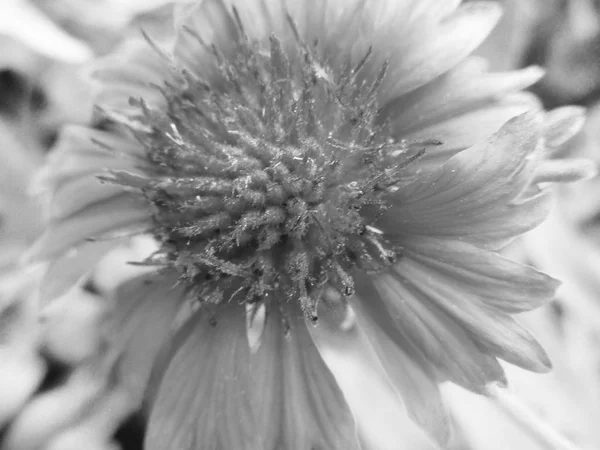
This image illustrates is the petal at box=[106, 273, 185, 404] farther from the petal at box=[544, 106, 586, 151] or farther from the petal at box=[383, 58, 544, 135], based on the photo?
the petal at box=[544, 106, 586, 151]

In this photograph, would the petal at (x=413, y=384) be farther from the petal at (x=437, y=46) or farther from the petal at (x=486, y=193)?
the petal at (x=437, y=46)

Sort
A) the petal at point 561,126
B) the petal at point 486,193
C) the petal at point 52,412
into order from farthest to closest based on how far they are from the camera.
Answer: the petal at point 52,412
the petal at point 561,126
the petal at point 486,193

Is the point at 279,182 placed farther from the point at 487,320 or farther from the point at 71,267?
the point at 71,267

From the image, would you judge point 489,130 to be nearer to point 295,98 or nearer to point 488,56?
point 295,98

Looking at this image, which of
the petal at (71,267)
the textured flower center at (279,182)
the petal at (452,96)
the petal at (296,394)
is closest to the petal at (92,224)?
the petal at (71,267)

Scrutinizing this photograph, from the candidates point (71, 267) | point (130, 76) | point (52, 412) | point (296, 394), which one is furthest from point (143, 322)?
point (52, 412)

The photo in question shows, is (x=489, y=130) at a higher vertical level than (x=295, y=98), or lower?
lower

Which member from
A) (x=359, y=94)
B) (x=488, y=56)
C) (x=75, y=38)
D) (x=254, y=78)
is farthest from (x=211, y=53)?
(x=75, y=38)
